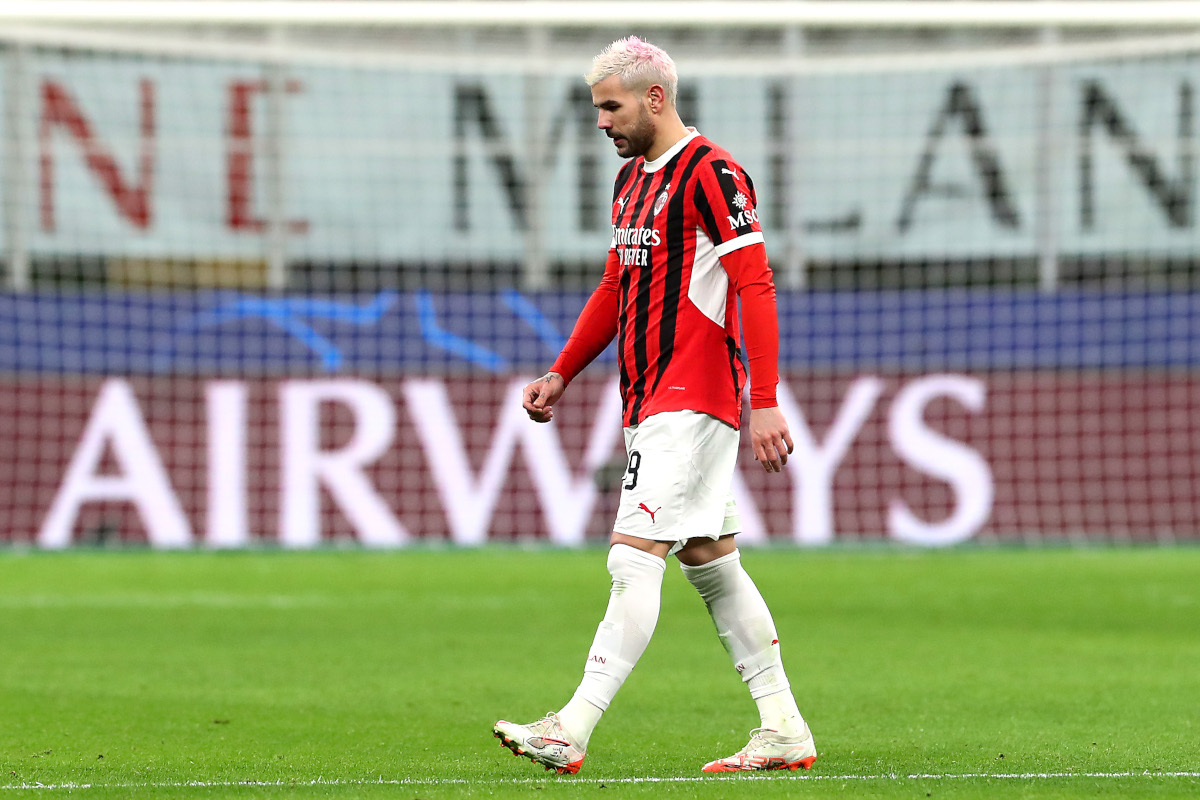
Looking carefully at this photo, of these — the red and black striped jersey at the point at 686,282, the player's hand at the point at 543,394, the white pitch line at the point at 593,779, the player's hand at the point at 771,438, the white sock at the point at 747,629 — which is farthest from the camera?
the player's hand at the point at 543,394

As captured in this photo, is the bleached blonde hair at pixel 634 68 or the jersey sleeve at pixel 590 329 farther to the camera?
the jersey sleeve at pixel 590 329

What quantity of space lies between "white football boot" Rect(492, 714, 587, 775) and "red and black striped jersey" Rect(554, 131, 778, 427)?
83 cm

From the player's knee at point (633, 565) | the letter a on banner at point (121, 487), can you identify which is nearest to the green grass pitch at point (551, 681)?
the player's knee at point (633, 565)

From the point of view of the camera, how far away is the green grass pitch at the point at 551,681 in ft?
14.0

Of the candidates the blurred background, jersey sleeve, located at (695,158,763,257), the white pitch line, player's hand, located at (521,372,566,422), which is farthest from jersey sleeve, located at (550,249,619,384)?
the blurred background

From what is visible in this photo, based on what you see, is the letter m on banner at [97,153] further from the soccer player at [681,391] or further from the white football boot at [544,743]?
the white football boot at [544,743]

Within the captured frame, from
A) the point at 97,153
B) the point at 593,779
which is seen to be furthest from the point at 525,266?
the point at 593,779

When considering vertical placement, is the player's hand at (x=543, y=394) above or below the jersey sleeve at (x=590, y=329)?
below

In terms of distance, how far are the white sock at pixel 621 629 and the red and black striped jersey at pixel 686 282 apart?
0.38 meters

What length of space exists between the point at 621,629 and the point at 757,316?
2.80 feet

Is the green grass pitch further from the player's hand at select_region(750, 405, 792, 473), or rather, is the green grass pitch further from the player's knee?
the player's hand at select_region(750, 405, 792, 473)

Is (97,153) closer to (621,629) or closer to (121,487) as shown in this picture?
(121,487)

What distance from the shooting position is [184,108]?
1620cm

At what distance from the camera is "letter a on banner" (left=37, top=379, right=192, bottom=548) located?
12.6m
